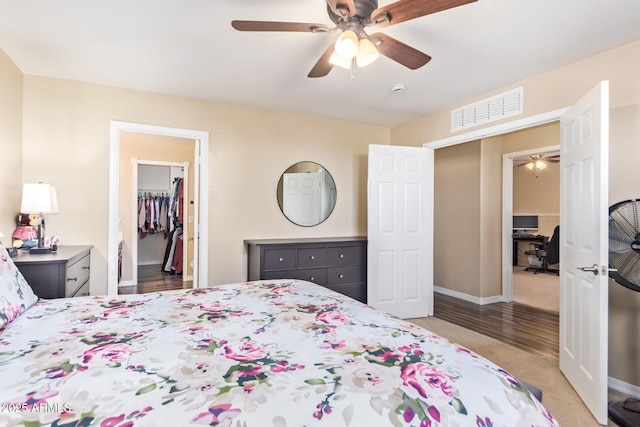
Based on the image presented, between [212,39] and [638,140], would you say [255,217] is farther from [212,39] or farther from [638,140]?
[638,140]

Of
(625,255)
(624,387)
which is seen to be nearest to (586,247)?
(625,255)

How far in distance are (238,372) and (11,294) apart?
3.80 feet

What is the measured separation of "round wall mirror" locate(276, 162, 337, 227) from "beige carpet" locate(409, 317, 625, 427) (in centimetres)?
176

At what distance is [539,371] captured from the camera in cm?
254

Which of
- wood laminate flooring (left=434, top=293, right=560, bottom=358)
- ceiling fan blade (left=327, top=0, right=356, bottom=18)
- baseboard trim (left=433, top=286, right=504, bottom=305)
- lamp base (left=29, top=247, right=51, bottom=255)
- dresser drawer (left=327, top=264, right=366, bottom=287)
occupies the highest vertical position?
ceiling fan blade (left=327, top=0, right=356, bottom=18)

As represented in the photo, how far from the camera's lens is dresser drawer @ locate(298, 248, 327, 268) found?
3.49 metres

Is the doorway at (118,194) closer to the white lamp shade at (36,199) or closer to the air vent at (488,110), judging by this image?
the white lamp shade at (36,199)

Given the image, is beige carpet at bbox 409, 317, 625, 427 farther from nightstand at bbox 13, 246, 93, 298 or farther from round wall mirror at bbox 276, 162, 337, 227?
nightstand at bbox 13, 246, 93, 298

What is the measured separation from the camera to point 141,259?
6809mm

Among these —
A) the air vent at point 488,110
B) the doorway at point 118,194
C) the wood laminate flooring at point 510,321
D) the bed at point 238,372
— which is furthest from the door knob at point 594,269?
the doorway at point 118,194

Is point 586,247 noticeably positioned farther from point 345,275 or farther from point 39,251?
point 39,251

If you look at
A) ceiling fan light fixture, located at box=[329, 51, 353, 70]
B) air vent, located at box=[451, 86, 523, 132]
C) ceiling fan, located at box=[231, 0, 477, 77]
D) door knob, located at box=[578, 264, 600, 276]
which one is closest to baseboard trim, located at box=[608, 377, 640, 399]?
door knob, located at box=[578, 264, 600, 276]

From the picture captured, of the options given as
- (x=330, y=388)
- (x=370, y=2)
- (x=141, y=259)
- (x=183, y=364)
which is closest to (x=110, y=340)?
(x=183, y=364)

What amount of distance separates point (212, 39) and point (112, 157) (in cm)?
164
